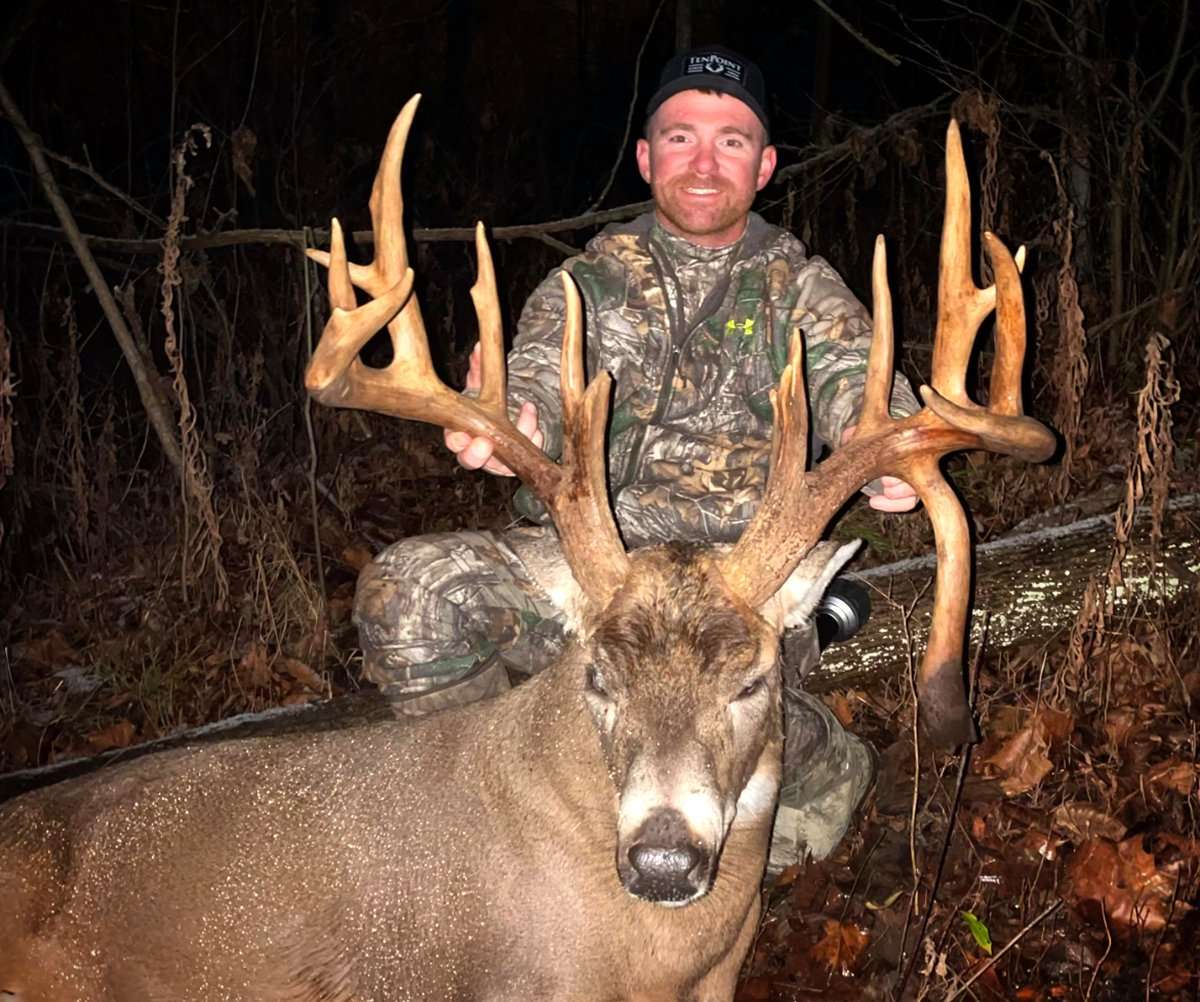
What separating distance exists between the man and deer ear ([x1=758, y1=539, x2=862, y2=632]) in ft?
2.51

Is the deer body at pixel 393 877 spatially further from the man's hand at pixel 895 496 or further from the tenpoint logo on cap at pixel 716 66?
the tenpoint logo on cap at pixel 716 66

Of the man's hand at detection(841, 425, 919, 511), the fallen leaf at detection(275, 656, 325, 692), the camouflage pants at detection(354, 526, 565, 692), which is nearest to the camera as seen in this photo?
the man's hand at detection(841, 425, 919, 511)

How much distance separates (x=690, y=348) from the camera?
184 inches

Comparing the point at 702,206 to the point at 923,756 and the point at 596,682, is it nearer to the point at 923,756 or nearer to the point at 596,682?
the point at 596,682

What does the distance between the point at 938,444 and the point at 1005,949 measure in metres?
1.47

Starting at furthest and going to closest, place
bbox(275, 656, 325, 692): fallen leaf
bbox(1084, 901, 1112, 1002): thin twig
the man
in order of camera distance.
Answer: bbox(275, 656, 325, 692): fallen leaf, the man, bbox(1084, 901, 1112, 1002): thin twig

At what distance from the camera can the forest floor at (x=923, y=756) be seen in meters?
3.70

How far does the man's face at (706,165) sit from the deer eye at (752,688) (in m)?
2.06

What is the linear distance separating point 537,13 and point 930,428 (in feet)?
65.2

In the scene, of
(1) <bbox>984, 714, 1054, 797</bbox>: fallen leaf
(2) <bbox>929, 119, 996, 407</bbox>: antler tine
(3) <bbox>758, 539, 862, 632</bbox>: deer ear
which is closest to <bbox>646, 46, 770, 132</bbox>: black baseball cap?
(2) <bbox>929, 119, 996, 407</bbox>: antler tine

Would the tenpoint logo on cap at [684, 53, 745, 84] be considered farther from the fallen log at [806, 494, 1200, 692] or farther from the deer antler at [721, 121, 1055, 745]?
the fallen log at [806, 494, 1200, 692]

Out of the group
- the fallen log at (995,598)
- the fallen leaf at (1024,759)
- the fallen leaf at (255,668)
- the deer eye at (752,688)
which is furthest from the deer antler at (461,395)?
the fallen leaf at (255,668)

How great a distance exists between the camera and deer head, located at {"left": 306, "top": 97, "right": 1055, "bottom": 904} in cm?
313

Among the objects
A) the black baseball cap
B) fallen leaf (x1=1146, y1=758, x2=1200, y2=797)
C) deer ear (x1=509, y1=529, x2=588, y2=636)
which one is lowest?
fallen leaf (x1=1146, y1=758, x2=1200, y2=797)
